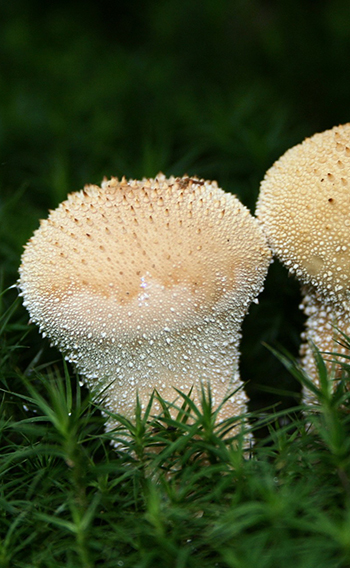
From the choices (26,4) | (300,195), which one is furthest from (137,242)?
(26,4)

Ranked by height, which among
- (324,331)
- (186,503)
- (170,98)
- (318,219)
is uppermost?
(170,98)

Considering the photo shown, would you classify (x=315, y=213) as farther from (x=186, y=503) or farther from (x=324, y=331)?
(x=186, y=503)

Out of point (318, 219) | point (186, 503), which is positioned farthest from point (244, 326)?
point (186, 503)

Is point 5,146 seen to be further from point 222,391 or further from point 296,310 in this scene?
point 222,391

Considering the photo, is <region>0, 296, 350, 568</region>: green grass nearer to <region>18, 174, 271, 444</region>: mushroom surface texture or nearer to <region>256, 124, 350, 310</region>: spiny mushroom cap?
<region>18, 174, 271, 444</region>: mushroom surface texture

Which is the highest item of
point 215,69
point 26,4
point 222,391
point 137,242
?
point 26,4

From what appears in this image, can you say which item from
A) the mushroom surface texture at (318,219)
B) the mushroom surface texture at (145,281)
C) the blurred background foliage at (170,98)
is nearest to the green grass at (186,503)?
the mushroom surface texture at (145,281)
